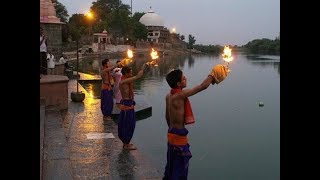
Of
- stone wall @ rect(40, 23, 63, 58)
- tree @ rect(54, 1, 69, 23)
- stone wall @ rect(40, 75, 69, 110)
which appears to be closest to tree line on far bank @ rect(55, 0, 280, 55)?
tree @ rect(54, 1, 69, 23)

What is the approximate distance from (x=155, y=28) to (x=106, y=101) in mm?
88014

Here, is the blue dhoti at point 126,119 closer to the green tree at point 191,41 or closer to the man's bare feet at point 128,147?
the man's bare feet at point 128,147

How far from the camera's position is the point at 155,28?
9694 centimetres

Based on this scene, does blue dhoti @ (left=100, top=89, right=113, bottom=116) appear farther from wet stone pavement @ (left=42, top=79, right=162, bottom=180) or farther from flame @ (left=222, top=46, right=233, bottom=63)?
flame @ (left=222, top=46, right=233, bottom=63)

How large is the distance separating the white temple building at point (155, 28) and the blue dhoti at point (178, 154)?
90268 millimetres

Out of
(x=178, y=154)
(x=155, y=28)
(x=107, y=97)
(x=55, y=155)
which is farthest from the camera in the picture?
(x=155, y=28)

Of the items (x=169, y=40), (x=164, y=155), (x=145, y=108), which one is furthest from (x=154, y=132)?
(x=169, y=40)

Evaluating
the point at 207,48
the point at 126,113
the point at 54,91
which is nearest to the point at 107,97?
the point at 54,91

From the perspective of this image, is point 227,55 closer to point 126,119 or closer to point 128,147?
point 126,119

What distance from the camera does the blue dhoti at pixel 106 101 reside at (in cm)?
1010

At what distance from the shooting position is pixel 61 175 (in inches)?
213
